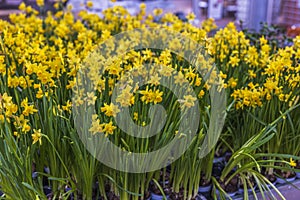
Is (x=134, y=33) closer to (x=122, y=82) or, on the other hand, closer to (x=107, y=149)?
(x=122, y=82)

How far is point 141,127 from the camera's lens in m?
1.30

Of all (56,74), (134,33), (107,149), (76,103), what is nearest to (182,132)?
(107,149)

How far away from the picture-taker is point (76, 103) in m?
1.27

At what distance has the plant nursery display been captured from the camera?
126cm

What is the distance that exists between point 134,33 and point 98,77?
83 centimetres

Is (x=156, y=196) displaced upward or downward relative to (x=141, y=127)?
downward

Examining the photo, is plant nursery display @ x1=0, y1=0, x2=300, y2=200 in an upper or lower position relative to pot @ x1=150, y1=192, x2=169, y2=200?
upper

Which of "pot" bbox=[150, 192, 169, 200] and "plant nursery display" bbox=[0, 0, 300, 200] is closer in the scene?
"plant nursery display" bbox=[0, 0, 300, 200]

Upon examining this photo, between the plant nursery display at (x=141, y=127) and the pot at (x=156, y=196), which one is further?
the pot at (x=156, y=196)

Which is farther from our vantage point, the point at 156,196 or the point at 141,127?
the point at 156,196

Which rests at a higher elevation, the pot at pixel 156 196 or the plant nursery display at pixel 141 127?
the plant nursery display at pixel 141 127

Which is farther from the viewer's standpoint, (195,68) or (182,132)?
(195,68)

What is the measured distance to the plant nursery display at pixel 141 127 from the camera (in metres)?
1.26

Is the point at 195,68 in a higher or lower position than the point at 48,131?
higher
